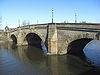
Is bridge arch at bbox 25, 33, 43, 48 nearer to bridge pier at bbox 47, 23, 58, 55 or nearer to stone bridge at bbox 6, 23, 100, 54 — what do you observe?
stone bridge at bbox 6, 23, 100, 54

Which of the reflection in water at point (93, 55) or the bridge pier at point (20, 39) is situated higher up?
the bridge pier at point (20, 39)

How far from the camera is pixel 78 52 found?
27656mm

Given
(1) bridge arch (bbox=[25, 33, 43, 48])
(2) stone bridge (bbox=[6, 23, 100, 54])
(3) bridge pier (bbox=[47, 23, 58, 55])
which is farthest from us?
(1) bridge arch (bbox=[25, 33, 43, 48])

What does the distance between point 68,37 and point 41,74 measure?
10.1 meters

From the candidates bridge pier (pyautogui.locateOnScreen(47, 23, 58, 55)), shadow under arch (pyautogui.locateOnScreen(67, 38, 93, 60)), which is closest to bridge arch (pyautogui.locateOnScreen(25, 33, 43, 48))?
shadow under arch (pyautogui.locateOnScreen(67, 38, 93, 60))

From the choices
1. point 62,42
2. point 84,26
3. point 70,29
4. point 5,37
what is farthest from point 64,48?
point 5,37

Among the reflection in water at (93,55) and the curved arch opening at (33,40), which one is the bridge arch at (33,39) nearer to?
the curved arch opening at (33,40)

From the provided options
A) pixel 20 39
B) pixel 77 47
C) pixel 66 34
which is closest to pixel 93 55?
pixel 77 47

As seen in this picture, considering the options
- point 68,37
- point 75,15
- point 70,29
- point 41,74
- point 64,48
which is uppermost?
point 75,15

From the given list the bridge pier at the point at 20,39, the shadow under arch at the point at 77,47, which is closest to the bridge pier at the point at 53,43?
the shadow under arch at the point at 77,47

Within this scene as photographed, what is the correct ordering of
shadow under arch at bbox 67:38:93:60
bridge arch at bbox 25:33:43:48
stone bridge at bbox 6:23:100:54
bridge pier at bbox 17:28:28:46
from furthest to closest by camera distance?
bridge arch at bbox 25:33:43:48 → bridge pier at bbox 17:28:28:46 → shadow under arch at bbox 67:38:93:60 → stone bridge at bbox 6:23:100:54

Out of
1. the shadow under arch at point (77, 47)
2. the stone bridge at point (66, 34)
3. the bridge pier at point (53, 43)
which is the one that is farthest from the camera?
the shadow under arch at point (77, 47)

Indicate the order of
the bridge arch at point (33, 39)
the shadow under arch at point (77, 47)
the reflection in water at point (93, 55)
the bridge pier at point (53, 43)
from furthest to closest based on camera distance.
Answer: the bridge arch at point (33, 39) < the shadow under arch at point (77, 47) < the bridge pier at point (53, 43) < the reflection in water at point (93, 55)

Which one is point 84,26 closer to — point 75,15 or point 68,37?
point 68,37
